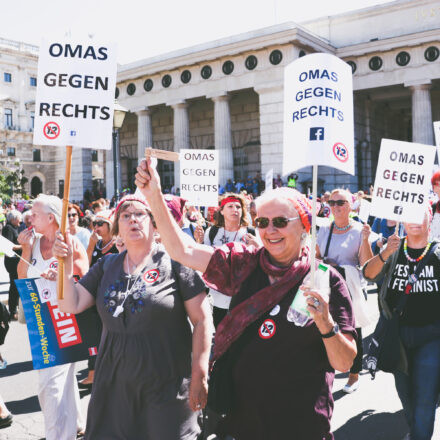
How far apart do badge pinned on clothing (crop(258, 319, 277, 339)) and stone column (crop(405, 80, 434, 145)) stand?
1100 inches

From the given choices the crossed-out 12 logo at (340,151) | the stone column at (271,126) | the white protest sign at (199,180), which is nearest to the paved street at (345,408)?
the crossed-out 12 logo at (340,151)

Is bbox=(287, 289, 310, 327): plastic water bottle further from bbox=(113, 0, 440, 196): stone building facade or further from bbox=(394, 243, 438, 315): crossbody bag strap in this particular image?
bbox=(113, 0, 440, 196): stone building facade

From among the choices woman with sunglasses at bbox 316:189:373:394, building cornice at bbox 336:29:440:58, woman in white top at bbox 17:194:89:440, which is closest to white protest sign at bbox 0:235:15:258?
woman in white top at bbox 17:194:89:440

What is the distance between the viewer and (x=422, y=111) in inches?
1117

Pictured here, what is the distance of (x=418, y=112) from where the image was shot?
28500mm

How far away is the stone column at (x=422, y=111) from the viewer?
28.2 meters

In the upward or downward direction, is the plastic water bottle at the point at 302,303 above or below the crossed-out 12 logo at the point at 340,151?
below

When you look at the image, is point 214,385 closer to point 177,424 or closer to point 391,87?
point 177,424

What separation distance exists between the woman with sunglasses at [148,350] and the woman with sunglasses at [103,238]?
335cm

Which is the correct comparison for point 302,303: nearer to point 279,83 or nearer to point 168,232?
point 168,232

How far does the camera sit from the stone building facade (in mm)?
27969

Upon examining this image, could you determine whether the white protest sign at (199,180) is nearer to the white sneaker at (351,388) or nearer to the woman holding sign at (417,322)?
the white sneaker at (351,388)

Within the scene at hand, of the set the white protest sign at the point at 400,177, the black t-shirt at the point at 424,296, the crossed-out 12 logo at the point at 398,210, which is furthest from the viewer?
the white protest sign at the point at 400,177

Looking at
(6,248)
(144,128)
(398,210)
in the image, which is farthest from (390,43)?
(6,248)
